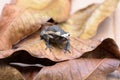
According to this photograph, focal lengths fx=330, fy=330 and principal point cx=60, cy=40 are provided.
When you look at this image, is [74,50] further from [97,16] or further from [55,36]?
[97,16]

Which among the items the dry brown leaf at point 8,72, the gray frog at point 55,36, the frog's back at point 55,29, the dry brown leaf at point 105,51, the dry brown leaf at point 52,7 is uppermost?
the dry brown leaf at point 52,7

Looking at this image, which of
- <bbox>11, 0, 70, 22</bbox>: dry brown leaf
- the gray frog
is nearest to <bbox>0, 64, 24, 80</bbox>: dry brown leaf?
the gray frog

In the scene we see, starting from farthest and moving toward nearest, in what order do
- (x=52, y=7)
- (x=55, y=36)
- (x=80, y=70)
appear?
(x=52, y=7), (x=55, y=36), (x=80, y=70)

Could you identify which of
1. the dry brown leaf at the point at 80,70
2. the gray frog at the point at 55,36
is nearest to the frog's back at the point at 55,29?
the gray frog at the point at 55,36

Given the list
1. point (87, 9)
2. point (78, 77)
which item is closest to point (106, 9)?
point (87, 9)

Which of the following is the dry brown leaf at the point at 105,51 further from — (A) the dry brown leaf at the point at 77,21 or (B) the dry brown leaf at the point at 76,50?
(A) the dry brown leaf at the point at 77,21

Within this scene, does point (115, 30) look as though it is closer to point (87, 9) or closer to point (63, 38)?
point (87, 9)

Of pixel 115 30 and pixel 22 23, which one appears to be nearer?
pixel 22 23

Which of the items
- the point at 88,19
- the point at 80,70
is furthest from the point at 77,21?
the point at 80,70
